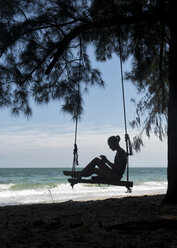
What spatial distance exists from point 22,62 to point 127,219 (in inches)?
147

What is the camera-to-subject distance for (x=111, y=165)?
19.3 ft

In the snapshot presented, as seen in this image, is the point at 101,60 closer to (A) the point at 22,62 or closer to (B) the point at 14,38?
(A) the point at 22,62

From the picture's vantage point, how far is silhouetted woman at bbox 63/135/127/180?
5.65 meters

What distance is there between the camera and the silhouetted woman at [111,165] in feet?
18.5

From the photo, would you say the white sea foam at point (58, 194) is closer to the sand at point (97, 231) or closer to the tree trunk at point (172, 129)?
the tree trunk at point (172, 129)

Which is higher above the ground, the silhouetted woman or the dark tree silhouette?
the dark tree silhouette

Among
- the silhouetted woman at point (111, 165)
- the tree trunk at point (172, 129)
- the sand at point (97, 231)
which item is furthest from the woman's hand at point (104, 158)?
the sand at point (97, 231)

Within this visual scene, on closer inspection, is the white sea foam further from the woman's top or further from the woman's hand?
the woman's top

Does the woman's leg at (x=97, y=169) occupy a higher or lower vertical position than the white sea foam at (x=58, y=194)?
higher

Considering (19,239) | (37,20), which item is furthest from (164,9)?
(19,239)

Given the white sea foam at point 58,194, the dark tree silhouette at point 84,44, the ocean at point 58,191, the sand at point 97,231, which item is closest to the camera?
the sand at point 97,231

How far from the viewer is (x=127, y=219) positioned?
356 centimetres

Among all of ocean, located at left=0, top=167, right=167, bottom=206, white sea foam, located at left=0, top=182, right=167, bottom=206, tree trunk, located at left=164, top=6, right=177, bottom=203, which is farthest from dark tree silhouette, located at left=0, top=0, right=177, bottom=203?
white sea foam, located at left=0, top=182, right=167, bottom=206

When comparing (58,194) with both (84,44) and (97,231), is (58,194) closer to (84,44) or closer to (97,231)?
(84,44)
